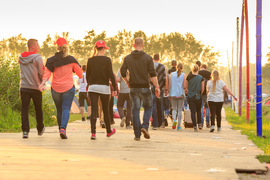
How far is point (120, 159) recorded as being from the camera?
6.53 meters

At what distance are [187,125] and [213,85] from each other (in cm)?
154

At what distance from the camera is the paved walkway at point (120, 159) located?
17.7ft

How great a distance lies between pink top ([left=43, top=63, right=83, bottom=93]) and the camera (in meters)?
9.45

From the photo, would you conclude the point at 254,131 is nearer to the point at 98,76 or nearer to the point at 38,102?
the point at 98,76

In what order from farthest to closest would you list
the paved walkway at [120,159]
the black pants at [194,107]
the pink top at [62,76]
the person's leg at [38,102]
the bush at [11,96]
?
the bush at [11,96] → the black pants at [194,107] → the person's leg at [38,102] → the pink top at [62,76] → the paved walkway at [120,159]

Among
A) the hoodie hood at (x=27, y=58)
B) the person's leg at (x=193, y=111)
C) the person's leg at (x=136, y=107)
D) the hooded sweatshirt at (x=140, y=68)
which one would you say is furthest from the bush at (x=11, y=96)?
the hooded sweatshirt at (x=140, y=68)

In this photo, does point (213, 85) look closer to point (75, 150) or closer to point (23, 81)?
point (23, 81)

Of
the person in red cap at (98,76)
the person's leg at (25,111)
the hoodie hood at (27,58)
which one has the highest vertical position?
the hoodie hood at (27,58)

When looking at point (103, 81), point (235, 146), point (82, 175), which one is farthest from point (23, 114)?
point (82, 175)

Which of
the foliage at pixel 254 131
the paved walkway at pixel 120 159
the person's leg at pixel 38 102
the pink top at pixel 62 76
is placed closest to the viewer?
the paved walkway at pixel 120 159

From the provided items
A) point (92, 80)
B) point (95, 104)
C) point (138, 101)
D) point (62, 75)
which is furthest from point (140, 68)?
point (62, 75)

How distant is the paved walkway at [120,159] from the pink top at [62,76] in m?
1.01

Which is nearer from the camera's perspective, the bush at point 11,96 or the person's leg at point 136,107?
the person's leg at point 136,107

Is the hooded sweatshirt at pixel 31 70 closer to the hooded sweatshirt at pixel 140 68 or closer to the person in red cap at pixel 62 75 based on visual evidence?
the person in red cap at pixel 62 75
